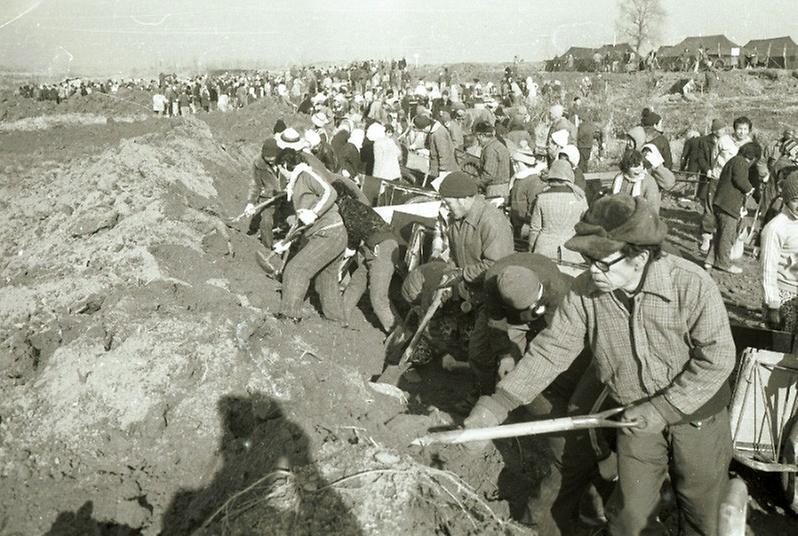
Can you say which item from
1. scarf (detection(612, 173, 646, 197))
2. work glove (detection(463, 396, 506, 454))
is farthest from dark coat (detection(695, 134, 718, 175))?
work glove (detection(463, 396, 506, 454))

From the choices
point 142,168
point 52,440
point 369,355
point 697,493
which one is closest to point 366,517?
point 697,493

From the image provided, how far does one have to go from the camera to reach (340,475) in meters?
3.67

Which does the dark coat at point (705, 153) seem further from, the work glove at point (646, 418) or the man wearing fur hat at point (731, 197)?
the work glove at point (646, 418)

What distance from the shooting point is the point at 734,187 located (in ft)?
24.2

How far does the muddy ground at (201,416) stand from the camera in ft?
11.8

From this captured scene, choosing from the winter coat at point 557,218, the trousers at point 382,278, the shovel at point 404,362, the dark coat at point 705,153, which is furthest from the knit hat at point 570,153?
the dark coat at point 705,153

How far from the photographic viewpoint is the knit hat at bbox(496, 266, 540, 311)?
13.1ft

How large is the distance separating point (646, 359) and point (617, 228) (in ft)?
2.15

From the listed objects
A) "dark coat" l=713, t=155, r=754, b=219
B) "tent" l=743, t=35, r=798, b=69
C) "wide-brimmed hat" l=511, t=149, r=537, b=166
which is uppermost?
"tent" l=743, t=35, r=798, b=69

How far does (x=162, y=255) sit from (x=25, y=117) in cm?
2290

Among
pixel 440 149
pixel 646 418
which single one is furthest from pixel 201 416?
pixel 440 149

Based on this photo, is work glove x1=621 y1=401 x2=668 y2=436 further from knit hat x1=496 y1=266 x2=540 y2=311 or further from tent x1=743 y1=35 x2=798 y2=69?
tent x1=743 y1=35 x2=798 y2=69

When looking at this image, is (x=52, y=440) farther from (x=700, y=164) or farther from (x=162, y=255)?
(x=700, y=164)

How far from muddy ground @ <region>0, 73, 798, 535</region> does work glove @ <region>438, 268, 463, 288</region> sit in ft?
3.20
